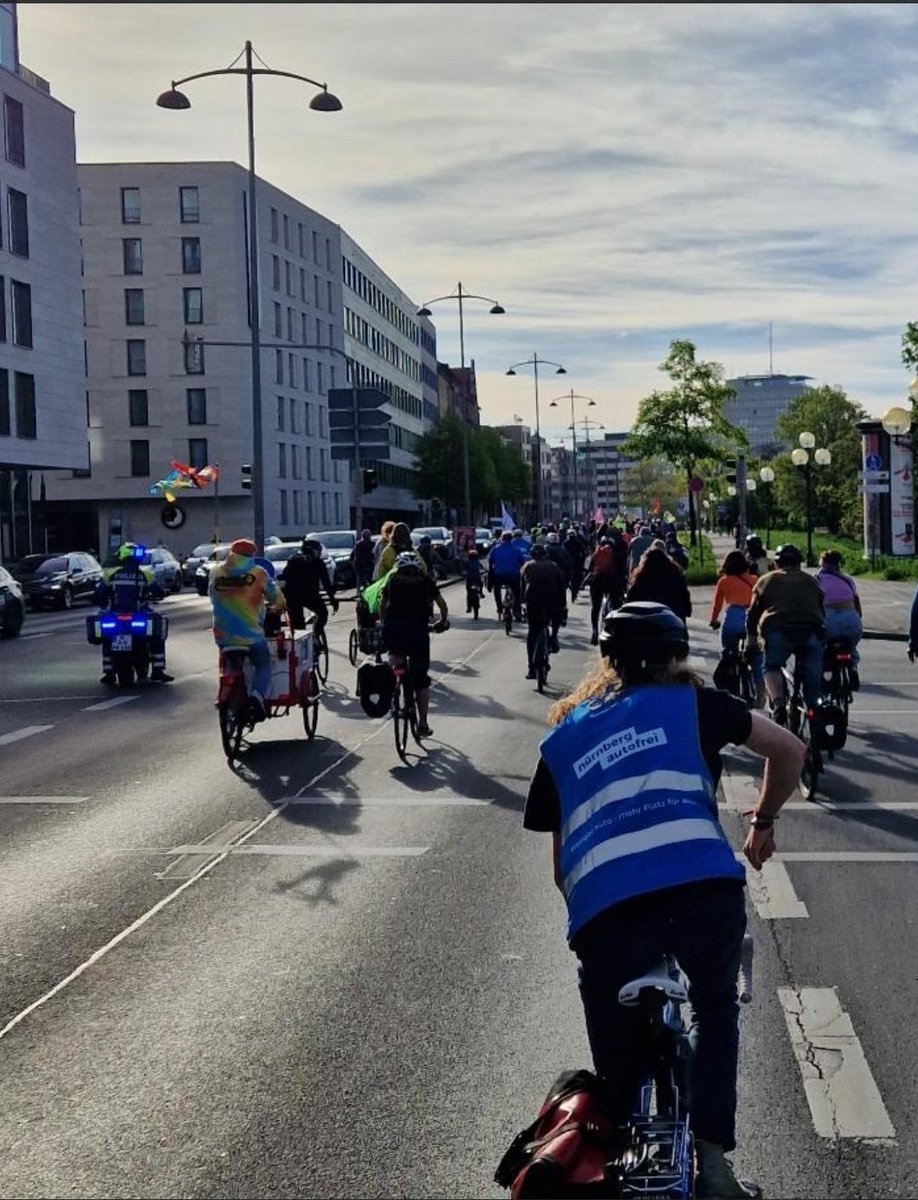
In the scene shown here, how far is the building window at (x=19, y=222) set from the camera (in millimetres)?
51938

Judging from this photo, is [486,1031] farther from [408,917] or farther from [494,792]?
[494,792]

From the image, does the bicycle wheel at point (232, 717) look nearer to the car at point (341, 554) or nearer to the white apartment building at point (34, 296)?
the car at point (341, 554)

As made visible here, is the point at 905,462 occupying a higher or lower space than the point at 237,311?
lower

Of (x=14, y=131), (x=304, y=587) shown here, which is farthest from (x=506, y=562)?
(x=14, y=131)

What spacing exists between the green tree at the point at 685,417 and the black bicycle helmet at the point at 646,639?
54708 millimetres

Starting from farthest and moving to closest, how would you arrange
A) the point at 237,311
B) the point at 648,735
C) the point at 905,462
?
the point at 237,311 → the point at 905,462 → the point at 648,735

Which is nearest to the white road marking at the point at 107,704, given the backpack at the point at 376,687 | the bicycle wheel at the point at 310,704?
the bicycle wheel at the point at 310,704

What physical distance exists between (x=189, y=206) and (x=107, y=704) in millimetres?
69186

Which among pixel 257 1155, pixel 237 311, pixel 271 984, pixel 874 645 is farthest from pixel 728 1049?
pixel 237 311

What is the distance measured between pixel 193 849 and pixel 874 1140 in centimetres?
548

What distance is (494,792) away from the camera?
11266mm

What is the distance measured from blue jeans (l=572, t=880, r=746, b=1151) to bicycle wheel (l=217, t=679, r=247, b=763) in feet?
30.7

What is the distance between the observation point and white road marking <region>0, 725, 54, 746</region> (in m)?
15.0

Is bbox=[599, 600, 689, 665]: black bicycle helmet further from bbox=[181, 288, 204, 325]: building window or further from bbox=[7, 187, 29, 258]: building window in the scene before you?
bbox=[181, 288, 204, 325]: building window
